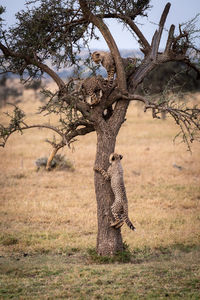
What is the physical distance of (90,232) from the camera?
11.8 metres

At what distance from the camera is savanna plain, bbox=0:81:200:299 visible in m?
6.73

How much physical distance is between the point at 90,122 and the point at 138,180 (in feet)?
36.3

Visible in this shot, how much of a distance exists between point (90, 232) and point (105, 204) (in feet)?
11.4

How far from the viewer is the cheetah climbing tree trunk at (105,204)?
8.62m

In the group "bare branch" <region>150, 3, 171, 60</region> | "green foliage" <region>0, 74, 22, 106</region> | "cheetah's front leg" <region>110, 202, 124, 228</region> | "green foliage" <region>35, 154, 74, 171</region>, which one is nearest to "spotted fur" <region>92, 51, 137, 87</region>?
"bare branch" <region>150, 3, 171, 60</region>

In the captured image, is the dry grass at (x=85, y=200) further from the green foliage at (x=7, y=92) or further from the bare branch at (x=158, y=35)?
the green foliage at (x=7, y=92)

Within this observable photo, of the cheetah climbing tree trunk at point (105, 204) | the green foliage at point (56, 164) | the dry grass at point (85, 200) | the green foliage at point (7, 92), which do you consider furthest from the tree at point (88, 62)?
the green foliage at point (7, 92)

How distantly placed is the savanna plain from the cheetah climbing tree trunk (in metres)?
0.28

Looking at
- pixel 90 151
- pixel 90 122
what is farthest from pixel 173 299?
pixel 90 151

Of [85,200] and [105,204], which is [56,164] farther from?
[105,204]

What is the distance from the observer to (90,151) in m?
27.3

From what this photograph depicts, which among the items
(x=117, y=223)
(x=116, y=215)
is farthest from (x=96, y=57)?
(x=117, y=223)

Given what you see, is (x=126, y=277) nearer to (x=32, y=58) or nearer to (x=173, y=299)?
(x=173, y=299)

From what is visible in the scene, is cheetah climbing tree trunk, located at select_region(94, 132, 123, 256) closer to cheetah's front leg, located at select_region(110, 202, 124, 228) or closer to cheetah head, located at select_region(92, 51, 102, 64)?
cheetah's front leg, located at select_region(110, 202, 124, 228)
